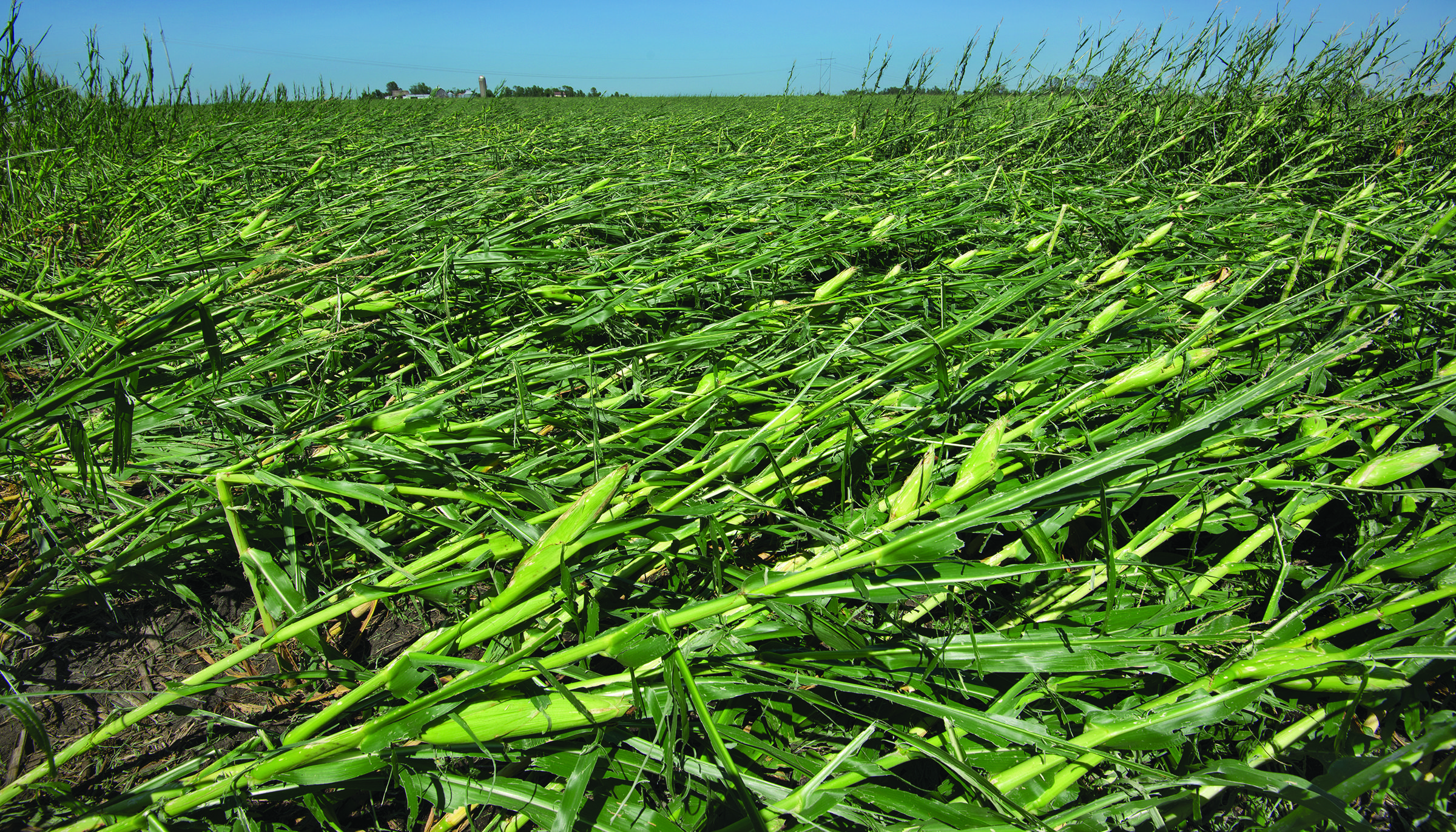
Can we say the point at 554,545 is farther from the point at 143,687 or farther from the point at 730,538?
the point at 143,687

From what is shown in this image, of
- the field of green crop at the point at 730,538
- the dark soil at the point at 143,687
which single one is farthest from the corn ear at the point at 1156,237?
the dark soil at the point at 143,687

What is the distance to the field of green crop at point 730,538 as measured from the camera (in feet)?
2.69

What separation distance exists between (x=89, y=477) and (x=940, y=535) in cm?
149

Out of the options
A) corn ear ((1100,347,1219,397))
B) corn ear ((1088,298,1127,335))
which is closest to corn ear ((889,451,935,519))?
corn ear ((1100,347,1219,397))

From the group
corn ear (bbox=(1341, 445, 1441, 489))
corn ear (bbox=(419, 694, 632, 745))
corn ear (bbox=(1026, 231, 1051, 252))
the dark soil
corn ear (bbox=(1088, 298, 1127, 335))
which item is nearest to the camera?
corn ear (bbox=(419, 694, 632, 745))

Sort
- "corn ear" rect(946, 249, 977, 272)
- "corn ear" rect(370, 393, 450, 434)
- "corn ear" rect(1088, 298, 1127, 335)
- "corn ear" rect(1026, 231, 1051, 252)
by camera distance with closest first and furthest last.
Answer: "corn ear" rect(370, 393, 450, 434) < "corn ear" rect(1088, 298, 1127, 335) < "corn ear" rect(946, 249, 977, 272) < "corn ear" rect(1026, 231, 1051, 252)

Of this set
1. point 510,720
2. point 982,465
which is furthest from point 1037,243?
point 510,720

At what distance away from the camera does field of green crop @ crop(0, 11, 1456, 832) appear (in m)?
0.82

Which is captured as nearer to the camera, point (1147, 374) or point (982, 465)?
point (982, 465)

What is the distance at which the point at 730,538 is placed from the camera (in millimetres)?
1279

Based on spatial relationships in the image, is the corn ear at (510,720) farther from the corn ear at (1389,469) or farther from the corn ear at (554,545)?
the corn ear at (1389,469)

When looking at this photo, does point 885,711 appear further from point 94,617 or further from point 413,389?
point 94,617

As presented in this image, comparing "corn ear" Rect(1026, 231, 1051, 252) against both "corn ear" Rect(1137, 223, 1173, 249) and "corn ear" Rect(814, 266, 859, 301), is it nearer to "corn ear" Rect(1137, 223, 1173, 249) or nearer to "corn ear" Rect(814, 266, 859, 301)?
"corn ear" Rect(1137, 223, 1173, 249)

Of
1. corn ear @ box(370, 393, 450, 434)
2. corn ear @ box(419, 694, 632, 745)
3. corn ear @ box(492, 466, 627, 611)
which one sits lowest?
corn ear @ box(419, 694, 632, 745)
